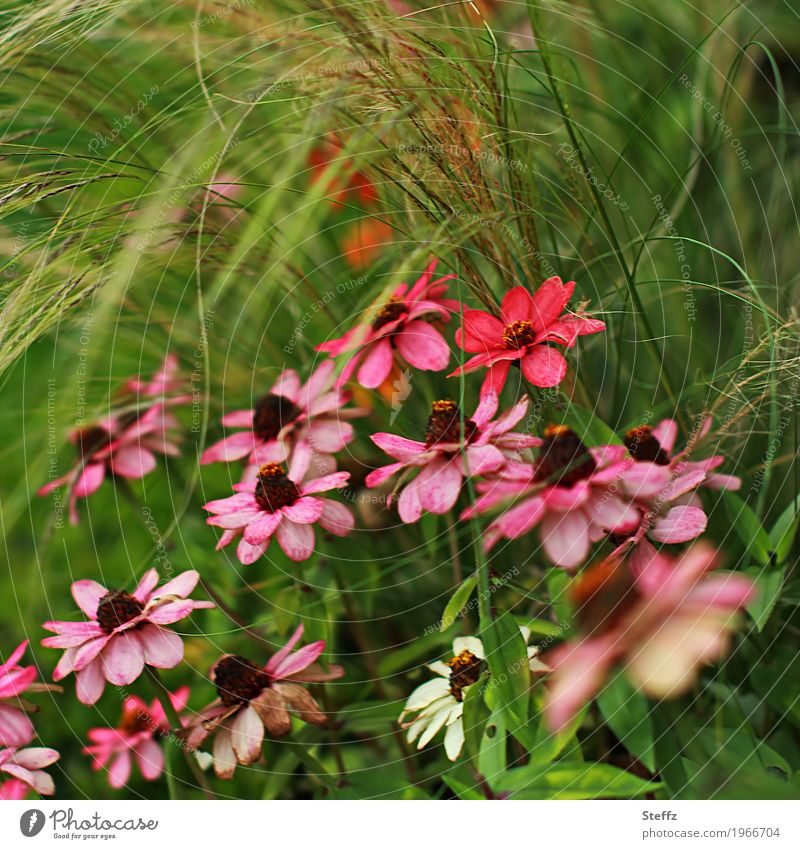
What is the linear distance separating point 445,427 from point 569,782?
20cm

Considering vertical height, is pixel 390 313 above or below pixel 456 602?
above

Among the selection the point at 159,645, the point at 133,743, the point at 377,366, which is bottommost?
the point at 133,743

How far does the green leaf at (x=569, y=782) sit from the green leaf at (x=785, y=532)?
0.47 feet

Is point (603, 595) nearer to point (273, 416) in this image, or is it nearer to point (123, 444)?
point (273, 416)

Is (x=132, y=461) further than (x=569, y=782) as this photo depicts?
Yes

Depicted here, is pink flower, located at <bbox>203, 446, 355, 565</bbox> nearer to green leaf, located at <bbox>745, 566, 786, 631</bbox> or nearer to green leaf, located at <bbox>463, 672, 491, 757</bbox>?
green leaf, located at <bbox>463, 672, 491, 757</bbox>

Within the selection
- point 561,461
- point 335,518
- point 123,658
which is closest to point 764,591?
point 561,461

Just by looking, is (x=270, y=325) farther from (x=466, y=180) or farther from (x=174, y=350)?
(x=466, y=180)

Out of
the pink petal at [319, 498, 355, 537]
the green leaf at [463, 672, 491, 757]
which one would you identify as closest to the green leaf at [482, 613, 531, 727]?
the green leaf at [463, 672, 491, 757]

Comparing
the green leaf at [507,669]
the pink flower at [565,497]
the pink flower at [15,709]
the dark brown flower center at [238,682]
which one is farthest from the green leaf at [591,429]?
the pink flower at [15,709]

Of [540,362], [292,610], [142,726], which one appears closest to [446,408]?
[540,362]

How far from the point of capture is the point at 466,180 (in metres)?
0.44

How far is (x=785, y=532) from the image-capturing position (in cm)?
46

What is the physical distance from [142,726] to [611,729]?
0.93 feet
